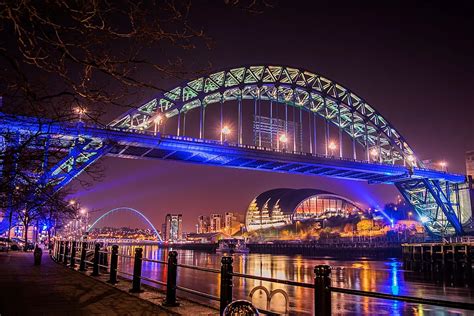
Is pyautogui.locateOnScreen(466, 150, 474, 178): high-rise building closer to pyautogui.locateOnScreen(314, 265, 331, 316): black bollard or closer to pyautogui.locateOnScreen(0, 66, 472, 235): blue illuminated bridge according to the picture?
pyautogui.locateOnScreen(0, 66, 472, 235): blue illuminated bridge

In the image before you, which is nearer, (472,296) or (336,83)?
(472,296)

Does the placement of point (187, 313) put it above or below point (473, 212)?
below

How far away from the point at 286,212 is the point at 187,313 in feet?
411

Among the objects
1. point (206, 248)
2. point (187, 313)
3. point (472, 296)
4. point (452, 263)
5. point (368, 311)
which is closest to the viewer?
point (187, 313)

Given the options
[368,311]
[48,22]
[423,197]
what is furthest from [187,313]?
[423,197]

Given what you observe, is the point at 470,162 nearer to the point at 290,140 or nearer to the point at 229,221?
the point at 290,140

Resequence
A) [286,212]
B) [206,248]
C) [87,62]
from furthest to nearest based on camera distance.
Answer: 1. [286,212]
2. [206,248]
3. [87,62]

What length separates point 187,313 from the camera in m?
7.75

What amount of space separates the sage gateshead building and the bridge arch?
185 feet

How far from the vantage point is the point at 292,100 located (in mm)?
67188

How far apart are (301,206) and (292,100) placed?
7094 centimetres

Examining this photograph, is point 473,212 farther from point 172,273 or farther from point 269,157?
point 172,273

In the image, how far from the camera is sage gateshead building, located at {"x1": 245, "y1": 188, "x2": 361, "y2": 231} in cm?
13050

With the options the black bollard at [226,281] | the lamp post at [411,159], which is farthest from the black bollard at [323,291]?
the lamp post at [411,159]
